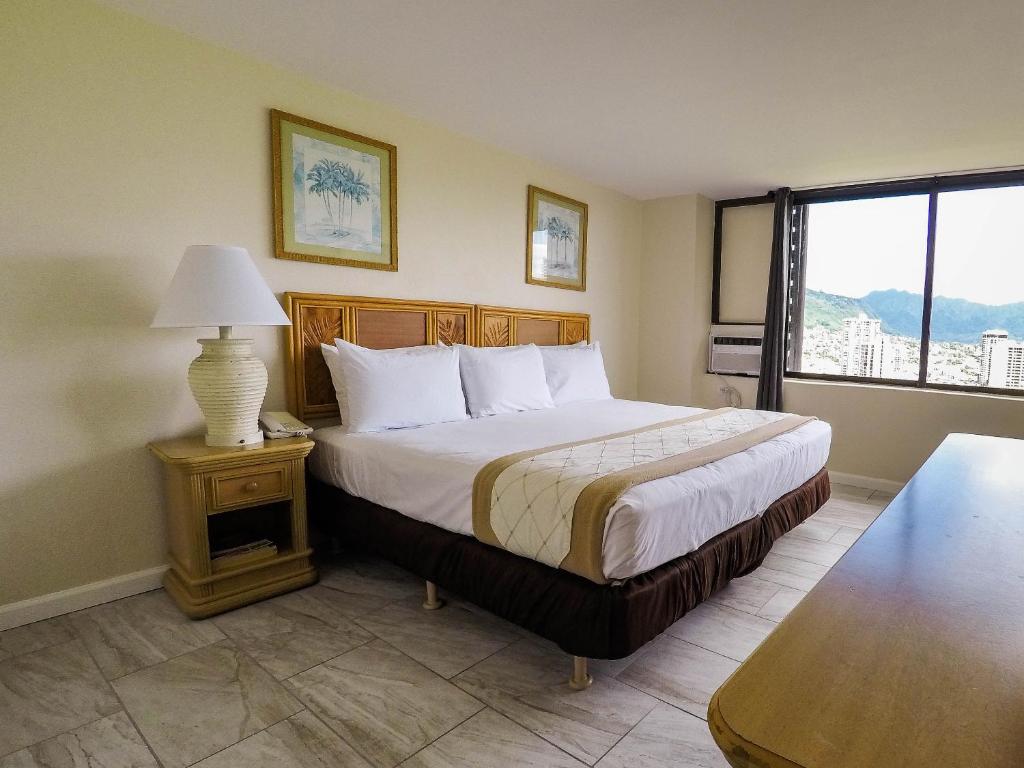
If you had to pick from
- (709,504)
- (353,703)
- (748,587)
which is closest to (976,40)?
(709,504)

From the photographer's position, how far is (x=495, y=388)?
3.29m

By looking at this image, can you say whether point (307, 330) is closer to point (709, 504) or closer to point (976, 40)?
point (709, 504)

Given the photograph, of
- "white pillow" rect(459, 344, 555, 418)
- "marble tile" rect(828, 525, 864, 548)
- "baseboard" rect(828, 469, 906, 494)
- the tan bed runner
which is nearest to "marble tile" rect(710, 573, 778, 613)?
the tan bed runner

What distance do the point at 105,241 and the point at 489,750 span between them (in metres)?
2.36

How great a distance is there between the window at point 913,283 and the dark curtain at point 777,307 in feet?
0.63

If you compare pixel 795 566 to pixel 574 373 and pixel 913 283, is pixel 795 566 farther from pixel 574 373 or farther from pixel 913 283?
pixel 913 283

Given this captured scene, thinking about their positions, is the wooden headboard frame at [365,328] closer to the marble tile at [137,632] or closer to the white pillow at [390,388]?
the white pillow at [390,388]

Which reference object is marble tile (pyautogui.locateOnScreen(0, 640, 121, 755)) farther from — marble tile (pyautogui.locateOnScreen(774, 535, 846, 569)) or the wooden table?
marble tile (pyautogui.locateOnScreen(774, 535, 846, 569))

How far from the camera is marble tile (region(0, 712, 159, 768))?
152cm

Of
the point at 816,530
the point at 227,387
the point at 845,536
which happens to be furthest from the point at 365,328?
the point at 845,536

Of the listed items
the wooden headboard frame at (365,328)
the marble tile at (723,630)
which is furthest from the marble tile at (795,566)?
the wooden headboard frame at (365,328)

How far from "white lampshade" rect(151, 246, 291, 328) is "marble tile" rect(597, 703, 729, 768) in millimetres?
1955

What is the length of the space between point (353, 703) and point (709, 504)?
1.33m

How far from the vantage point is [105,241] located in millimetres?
2314
